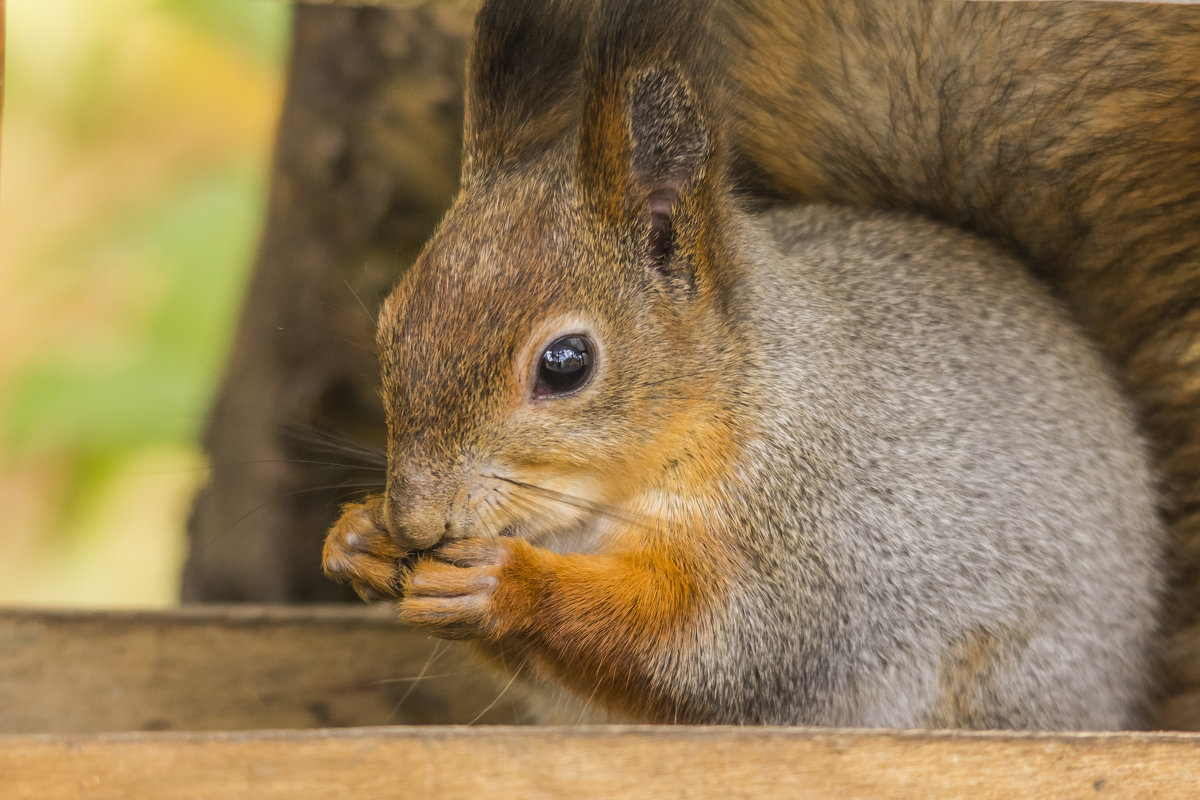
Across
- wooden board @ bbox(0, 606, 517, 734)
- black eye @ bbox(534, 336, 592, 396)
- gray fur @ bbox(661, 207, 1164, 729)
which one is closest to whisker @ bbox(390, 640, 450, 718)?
wooden board @ bbox(0, 606, 517, 734)

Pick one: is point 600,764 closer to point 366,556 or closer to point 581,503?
point 581,503

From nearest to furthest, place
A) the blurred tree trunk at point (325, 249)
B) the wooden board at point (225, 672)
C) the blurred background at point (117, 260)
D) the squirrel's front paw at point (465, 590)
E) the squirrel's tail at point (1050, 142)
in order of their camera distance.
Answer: the squirrel's front paw at point (465, 590), the squirrel's tail at point (1050, 142), the wooden board at point (225, 672), the blurred tree trunk at point (325, 249), the blurred background at point (117, 260)

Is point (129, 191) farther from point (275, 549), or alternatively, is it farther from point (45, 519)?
point (275, 549)

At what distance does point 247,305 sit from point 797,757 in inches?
62.0

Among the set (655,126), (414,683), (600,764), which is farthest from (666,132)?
(414,683)

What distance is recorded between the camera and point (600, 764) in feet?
3.05

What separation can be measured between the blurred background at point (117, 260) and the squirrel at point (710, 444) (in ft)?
4.09

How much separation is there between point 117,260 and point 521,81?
4.72ft

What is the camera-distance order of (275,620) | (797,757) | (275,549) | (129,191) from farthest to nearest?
(129,191), (275,549), (275,620), (797,757)

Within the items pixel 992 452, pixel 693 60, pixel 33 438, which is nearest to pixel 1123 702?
pixel 992 452

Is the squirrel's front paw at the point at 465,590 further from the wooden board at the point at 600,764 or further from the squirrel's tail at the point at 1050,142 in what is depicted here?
the squirrel's tail at the point at 1050,142

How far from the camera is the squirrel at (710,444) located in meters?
1.09

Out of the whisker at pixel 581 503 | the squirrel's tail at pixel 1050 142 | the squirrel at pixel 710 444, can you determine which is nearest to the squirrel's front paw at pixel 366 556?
the squirrel at pixel 710 444

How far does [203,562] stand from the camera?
2293 mm
